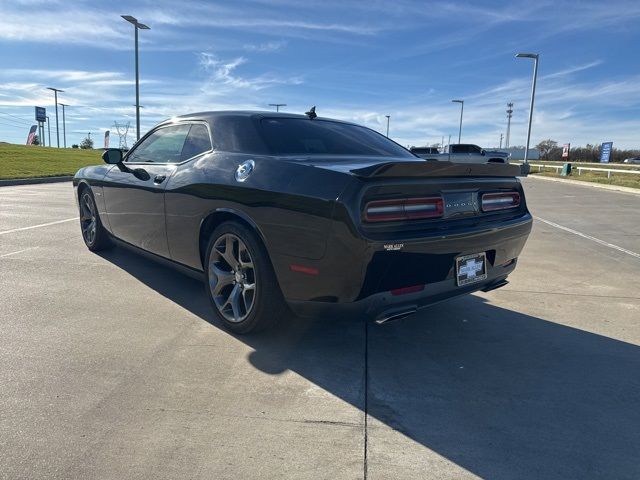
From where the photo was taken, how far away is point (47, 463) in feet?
6.66

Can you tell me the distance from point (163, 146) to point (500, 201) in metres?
2.89

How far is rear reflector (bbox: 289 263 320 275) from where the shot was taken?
2756 mm

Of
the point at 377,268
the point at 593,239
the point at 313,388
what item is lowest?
the point at 313,388

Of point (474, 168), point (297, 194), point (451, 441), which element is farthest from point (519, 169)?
point (451, 441)

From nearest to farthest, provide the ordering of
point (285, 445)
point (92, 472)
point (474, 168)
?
point (92, 472) < point (285, 445) < point (474, 168)

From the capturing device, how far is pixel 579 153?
80500 mm

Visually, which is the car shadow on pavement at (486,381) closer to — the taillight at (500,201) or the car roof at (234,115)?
the taillight at (500,201)

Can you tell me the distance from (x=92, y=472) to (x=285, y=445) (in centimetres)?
80

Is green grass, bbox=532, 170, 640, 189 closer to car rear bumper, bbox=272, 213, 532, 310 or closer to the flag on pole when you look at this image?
car rear bumper, bbox=272, 213, 532, 310

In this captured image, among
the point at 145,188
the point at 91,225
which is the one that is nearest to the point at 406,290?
the point at 145,188

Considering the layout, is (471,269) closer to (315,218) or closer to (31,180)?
(315,218)

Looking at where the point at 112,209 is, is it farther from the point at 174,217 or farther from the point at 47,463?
the point at 47,463

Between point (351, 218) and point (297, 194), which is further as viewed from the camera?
point (297, 194)

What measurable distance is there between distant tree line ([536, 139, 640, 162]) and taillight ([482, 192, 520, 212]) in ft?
269
